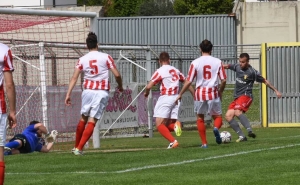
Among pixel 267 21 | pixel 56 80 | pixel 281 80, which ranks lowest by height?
pixel 281 80

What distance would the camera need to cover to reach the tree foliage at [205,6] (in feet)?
213

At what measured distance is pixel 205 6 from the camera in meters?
65.1

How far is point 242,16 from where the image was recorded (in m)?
51.6

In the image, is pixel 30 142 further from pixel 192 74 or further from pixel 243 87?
pixel 243 87

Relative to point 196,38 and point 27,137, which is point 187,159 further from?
point 196,38

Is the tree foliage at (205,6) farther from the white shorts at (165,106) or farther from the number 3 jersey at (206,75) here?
the number 3 jersey at (206,75)

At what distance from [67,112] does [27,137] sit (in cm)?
474

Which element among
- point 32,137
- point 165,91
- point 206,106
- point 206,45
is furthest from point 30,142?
point 206,45

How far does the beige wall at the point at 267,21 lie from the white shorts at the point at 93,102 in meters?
36.3

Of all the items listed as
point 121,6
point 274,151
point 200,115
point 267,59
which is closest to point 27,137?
point 200,115

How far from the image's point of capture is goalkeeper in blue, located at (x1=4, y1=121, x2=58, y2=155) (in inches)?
638

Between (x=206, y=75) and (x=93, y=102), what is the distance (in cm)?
242

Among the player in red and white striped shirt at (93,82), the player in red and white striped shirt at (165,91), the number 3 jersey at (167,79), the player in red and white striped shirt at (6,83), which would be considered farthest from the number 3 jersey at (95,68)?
the player in red and white striped shirt at (6,83)

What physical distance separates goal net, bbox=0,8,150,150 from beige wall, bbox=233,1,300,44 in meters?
27.1
